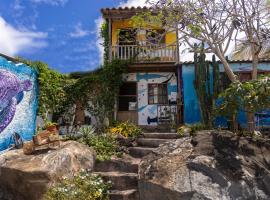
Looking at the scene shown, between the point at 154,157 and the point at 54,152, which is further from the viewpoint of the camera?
the point at 54,152

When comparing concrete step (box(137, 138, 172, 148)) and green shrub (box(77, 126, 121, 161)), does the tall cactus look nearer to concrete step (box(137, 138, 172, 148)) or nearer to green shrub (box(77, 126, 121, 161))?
concrete step (box(137, 138, 172, 148))

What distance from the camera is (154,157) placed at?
8086mm

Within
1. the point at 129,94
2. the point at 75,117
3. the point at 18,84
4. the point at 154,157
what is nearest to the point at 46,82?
the point at 18,84

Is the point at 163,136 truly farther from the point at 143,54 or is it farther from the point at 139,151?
the point at 143,54

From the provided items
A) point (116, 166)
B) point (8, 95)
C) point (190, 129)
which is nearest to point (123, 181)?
point (116, 166)

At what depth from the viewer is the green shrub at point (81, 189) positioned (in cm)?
721

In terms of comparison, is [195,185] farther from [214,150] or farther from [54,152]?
[54,152]

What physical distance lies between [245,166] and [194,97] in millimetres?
8205

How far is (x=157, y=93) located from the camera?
1677 cm

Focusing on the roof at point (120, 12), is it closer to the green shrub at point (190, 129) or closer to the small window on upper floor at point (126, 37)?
the small window on upper floor at point (126, 37)

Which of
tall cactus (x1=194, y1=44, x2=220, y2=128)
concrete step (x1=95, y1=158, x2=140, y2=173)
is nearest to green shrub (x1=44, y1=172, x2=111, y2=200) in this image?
concrete step (x1=95, y1=158, x2=140, y2=173)

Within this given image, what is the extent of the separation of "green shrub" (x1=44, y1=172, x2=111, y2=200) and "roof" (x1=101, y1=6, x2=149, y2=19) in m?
10.1

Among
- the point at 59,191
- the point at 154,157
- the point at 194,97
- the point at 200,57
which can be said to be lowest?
the point at 59,191

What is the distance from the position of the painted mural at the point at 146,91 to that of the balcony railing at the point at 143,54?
713mm
